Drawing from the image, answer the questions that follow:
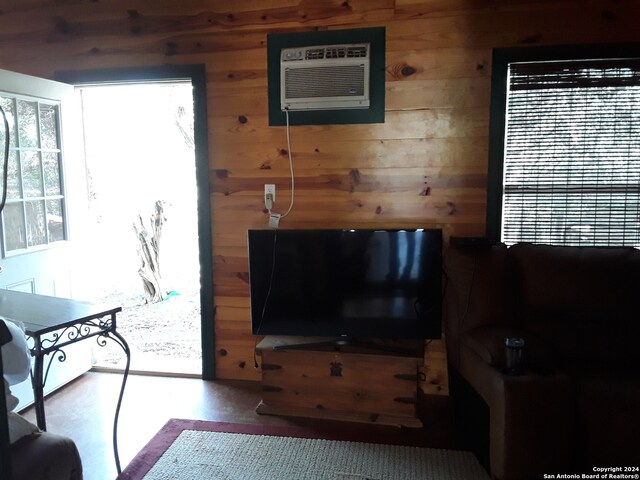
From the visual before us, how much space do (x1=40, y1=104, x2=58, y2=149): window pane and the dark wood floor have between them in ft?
5.36

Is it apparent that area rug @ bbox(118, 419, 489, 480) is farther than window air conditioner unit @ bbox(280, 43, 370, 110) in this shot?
No

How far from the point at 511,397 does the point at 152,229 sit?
4365 millimetres

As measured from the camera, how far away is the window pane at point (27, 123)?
2.73 m

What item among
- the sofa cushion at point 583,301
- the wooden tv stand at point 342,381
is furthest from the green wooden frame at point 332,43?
the wooden tv stand at point 342,381

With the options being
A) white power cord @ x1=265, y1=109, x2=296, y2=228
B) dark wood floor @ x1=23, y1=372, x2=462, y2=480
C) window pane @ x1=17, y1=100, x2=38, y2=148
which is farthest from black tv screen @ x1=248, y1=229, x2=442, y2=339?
window pane @ x1=17, y1=100, x2=38, y2=148

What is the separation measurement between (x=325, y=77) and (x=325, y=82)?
0.09 ft

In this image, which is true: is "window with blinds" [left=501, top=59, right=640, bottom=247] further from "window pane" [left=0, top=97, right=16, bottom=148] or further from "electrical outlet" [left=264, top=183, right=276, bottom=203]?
"window pane" [left=0, top=97, right=16, bottom=148]

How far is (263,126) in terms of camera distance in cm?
286

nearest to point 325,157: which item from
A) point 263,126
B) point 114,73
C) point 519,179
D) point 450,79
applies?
point 263,126

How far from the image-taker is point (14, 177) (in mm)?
2701

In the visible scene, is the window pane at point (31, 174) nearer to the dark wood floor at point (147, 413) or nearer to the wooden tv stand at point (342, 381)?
the dark wood floor at point (147, 413)

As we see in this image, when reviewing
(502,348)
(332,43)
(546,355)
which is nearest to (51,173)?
(332,43)

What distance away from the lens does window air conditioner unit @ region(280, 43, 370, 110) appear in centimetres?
263

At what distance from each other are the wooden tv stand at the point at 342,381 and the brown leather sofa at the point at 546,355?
27 centimetres
